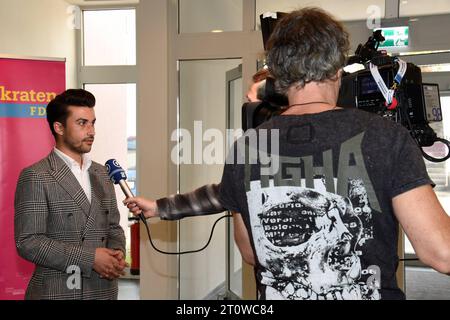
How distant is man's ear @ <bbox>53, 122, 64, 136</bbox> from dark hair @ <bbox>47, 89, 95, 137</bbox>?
12 millimetres

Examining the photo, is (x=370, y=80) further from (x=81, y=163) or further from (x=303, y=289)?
(x=81, y=163)

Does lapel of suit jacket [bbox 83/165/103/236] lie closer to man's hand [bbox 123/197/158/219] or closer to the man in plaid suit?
the man in plaid suit

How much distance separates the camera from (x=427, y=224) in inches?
36.3

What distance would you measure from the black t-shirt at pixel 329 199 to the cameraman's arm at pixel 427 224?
0.02 m

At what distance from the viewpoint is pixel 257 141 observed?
1.06 meters

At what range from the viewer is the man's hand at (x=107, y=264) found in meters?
1.92

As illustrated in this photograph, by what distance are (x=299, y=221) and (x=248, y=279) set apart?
2.13 meters

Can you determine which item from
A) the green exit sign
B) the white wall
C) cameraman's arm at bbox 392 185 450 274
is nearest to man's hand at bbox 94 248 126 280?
cameraman's arm at bbox 392 185 450 274

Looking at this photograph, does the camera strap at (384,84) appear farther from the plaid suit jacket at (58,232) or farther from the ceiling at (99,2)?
Answer: the ceiling at (99,2)

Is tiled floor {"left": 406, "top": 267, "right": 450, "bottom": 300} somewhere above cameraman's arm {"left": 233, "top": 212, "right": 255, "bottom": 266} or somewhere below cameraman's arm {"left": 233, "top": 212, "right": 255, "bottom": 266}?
below

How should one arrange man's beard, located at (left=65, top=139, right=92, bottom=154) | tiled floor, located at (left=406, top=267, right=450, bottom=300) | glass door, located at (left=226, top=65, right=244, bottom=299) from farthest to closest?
1. glass door, located at (left=226, top=65, right=244, bottom=299)
2. tiled floor, located at (left=406, top=267, right=450, bottom=300)
3. man's beard, located at (left=65, top=139, right=92, bottom=154)

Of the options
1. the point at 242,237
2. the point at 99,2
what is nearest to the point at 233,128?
the point at 99,2

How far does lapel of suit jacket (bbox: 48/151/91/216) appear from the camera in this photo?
197 cm
